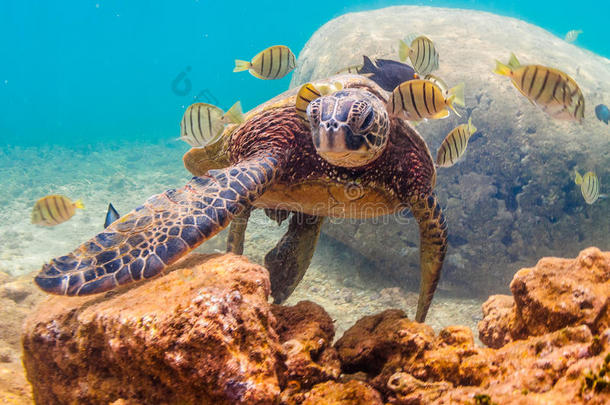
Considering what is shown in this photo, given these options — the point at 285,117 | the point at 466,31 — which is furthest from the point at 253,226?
the point at 466,31


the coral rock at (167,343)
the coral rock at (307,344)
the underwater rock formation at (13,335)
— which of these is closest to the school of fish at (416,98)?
the underwater rock formation at (13,335)

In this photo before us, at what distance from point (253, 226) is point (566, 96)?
22.1 ft

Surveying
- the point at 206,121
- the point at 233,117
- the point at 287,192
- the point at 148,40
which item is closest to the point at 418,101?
the point at 287,192

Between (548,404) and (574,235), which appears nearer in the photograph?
(548,404)

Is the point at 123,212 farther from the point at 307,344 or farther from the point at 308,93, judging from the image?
the point at 307,344

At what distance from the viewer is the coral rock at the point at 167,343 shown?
141 centimetres

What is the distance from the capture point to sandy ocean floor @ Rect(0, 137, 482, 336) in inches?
218

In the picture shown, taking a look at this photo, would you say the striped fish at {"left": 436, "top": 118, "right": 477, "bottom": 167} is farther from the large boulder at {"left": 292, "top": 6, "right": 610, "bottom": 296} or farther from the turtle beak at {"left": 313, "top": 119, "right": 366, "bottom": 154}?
the large boulder at {"left": 292, "top": 6, "right": 610, "bottom": 296}

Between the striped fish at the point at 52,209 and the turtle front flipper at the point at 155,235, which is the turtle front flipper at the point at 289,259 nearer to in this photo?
the turtle front flipper at the point at 155,235

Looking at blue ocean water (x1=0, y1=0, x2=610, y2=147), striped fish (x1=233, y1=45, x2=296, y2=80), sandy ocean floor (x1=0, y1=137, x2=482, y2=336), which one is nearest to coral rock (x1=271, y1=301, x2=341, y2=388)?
sandy ocean floor (x1=0, y1=137, x2=482, y2=336)

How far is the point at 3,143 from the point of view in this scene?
29.7 metres

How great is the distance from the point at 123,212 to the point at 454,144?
35.1 ft

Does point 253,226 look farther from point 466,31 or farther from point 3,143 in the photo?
point 3,143

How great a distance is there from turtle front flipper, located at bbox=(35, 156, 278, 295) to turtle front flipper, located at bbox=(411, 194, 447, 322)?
160 cm
